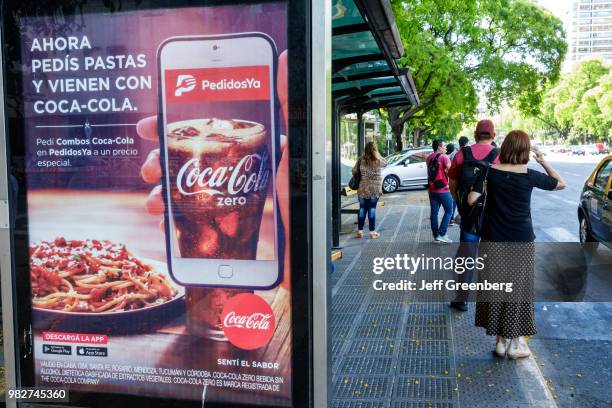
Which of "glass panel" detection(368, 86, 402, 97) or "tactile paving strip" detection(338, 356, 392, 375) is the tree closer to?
"glass panel" detection(368, 86, 402, 97)

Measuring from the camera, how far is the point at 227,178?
114 inches

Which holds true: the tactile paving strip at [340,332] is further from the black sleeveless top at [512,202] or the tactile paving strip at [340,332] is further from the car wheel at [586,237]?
the car wheel at [586,237]

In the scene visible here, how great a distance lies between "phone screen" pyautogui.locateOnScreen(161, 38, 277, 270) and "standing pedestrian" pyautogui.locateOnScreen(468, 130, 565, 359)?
8.75 feet

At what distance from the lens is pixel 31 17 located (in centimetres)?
298

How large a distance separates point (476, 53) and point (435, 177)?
2687cm

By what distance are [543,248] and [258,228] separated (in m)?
8.27

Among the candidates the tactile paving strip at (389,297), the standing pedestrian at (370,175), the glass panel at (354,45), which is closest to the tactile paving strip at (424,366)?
the tactile paving strip at (389,297)

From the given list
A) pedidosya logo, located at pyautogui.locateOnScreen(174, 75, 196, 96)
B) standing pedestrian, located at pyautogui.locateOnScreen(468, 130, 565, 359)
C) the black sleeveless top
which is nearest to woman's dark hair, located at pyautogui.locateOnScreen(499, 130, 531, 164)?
standing pedestrian, located at pyautogui.locateOnScreen(468, 130, 565, 359)

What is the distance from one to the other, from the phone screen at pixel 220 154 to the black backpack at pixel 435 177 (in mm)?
7063

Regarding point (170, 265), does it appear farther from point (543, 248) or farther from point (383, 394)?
point (543, 248)

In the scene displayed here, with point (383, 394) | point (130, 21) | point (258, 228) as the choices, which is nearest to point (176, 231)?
point (258, 228)

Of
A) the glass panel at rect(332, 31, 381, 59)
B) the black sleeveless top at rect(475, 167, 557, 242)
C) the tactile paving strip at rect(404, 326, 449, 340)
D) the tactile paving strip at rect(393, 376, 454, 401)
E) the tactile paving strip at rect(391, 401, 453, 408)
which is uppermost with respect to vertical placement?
the glass panel at rect(332, 31, 381, 59)

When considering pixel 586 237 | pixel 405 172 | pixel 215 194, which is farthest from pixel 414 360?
pixel 405 172

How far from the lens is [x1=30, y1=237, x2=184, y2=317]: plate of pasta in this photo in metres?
3.01
